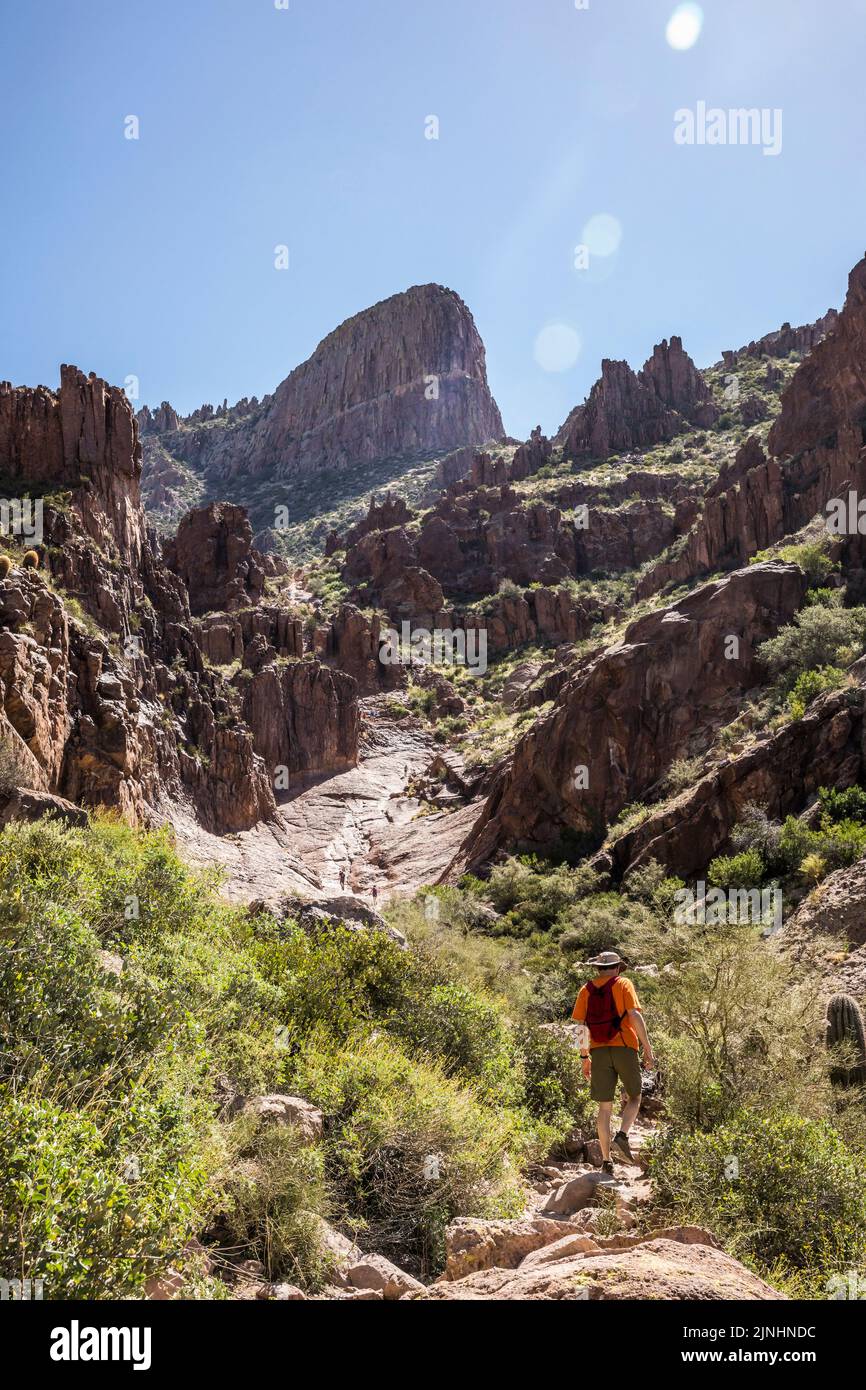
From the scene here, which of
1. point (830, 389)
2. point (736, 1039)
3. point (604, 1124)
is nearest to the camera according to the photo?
point (604, 1124)

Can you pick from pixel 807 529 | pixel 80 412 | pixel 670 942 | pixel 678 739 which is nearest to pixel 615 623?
pixel 807 529

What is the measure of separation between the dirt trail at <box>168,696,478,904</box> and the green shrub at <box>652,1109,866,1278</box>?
20025 millimetres

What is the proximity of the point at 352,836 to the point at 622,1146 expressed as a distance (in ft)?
126

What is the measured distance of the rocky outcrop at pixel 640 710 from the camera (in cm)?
3241

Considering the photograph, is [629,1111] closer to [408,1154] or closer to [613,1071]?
[613,1071]

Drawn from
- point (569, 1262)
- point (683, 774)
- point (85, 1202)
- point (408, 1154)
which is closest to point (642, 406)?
point (683, 774)

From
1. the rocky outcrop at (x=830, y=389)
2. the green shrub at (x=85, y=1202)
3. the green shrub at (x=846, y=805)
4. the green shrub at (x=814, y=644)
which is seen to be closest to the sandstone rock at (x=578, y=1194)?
the green shrub at (x=85, y=1202)

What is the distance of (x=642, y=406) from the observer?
324 feet

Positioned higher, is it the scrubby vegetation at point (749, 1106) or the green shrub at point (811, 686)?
the green shrub at point (811, 686)

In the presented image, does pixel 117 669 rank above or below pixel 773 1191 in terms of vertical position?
above

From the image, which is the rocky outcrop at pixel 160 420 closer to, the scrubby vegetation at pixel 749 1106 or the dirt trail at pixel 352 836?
the dirt trail at pixel 352 836

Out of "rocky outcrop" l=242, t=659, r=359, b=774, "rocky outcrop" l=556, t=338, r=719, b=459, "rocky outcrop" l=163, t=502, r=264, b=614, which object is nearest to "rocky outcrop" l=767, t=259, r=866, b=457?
"rocky outcrop" l=242, t=659, r=359, b=774

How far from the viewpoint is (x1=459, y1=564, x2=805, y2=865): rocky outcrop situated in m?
32.4

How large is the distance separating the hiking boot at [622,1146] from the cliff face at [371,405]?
148510 millimetres
